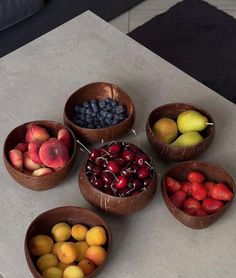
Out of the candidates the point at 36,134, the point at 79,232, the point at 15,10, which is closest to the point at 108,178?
the point at 79,232

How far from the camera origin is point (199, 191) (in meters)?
1.10

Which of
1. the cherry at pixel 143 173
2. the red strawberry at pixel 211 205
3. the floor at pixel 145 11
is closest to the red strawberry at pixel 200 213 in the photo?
the red strawberry at pixel 211 205

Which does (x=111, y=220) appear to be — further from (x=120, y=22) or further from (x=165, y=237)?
(x=120, y=22)

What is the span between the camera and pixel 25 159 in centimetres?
114

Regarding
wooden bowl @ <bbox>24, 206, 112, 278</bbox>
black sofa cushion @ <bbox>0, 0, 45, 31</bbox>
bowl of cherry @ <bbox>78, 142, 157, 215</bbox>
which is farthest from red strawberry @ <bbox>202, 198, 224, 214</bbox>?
black sofa cushion @ <bbox>0, 0, 45, 31</bbox>

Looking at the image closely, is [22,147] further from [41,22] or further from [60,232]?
[41,22]

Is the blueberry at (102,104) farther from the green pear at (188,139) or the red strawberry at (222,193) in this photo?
the red strawberry at (222,193)

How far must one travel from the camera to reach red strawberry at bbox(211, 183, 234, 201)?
3.54ft

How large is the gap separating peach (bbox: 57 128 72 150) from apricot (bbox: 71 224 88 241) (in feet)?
0.65

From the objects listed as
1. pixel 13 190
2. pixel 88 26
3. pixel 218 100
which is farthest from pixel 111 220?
pixel 88 26

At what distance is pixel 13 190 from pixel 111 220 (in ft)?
0.78

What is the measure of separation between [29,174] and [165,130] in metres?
0.33

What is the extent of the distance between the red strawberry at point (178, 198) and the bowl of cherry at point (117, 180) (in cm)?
5

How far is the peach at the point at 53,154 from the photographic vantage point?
1.11 m
